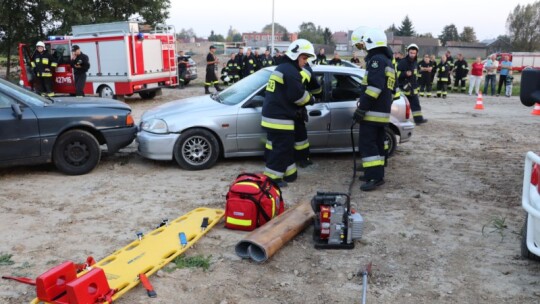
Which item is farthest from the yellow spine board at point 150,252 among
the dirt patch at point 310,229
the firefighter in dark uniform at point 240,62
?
the firefighter in dark uniform at point 240,62

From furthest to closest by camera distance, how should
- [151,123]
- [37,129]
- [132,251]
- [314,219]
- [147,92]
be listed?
[147,92], [151,123], [37,129], [314,219], [132,251]

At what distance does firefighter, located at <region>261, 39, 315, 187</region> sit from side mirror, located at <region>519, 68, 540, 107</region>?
303 cm

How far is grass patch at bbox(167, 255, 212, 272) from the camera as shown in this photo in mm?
4074

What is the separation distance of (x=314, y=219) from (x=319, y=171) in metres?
2.25

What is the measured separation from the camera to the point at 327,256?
432cm

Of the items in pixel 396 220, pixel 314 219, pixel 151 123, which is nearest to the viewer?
pixel 314 219

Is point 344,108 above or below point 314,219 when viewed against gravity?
above

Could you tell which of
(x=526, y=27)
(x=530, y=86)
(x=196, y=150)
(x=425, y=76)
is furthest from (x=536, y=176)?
(x=526, y=27)

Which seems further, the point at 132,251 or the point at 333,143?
the point at 333,143

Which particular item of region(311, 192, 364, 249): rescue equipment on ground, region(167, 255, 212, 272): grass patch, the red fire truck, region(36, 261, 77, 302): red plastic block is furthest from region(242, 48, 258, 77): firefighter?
region(36, 261, 77, 302): red plastic block

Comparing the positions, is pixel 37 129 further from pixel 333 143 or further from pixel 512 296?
pixel 512 296

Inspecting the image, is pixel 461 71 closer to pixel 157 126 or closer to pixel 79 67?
pixel 79 67

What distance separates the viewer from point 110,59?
46.9 feet

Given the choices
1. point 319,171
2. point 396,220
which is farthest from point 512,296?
point 319,171
